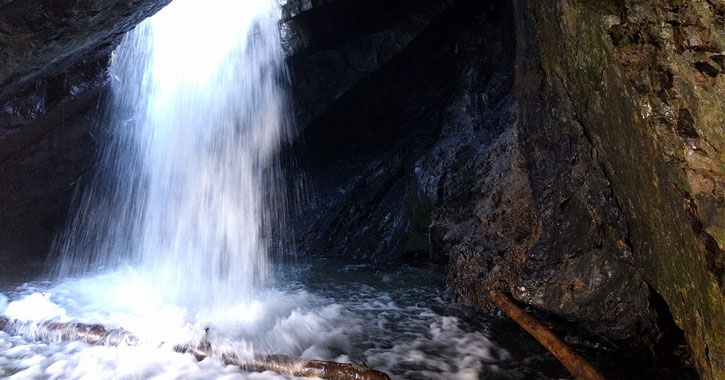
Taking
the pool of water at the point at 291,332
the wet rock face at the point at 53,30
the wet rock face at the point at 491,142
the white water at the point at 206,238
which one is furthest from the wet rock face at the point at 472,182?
the wet rock face at the point at 53,30

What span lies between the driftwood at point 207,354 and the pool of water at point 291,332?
7cm

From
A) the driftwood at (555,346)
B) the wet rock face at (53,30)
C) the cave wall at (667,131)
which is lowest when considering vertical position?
the driftwood at (555,346)

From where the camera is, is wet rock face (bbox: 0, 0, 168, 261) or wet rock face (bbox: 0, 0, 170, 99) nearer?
wet rock face (bbox: 0, 0, 170, 99)

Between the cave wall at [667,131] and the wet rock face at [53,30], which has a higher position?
the wet rock face at [53,30]

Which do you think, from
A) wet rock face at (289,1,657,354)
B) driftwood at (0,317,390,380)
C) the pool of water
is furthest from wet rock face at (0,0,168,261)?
wet rock face at (289,1,657,354)

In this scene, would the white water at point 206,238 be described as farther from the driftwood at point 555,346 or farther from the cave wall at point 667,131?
the cave wall at point 667,131

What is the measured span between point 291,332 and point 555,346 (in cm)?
280

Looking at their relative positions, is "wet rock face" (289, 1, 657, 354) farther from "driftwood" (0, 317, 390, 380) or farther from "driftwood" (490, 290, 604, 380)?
"driftwood" (0, 317, 390, 380)

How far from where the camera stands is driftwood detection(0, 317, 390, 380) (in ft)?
11.4

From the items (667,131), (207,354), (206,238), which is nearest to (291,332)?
(207,354)

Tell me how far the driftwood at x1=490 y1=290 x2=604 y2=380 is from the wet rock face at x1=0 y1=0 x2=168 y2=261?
225 inches

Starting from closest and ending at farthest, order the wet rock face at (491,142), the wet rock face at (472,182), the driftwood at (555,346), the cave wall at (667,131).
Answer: the cave wall at (667,131) < the wet rock face at (491,142) < the driftwood at (555,346) < the wet rock face at (472,182)

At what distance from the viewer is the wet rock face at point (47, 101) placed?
5367 mm

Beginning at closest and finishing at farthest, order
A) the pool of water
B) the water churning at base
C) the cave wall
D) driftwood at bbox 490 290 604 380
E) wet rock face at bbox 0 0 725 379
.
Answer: the cave wall < wet rock face at bbox 0 0 725 379 < driftwood at bbox 490 290 604 380 < the pool of water < the water churning at base
